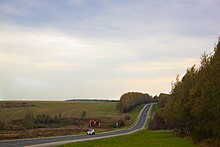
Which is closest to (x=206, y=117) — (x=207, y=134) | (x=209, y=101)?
(x=207, y=134)

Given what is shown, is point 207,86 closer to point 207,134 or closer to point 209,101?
point 209,101

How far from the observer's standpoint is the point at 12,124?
99.1 meters

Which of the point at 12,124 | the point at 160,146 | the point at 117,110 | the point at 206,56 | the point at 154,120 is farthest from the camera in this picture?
the point at 117,110

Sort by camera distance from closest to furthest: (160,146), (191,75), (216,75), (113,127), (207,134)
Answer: (216,75) → (160,146) → (207,134) → (191,75) → (113,127)

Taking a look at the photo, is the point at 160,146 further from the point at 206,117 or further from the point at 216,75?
the point at 216,75

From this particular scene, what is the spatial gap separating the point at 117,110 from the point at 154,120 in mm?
76724

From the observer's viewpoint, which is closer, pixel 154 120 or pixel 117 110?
pixel 154 120

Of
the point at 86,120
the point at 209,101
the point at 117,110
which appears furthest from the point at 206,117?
the point at 117,110

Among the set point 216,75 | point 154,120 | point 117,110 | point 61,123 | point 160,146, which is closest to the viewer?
point 216,75

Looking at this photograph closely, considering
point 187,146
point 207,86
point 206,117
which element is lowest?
point 187,146

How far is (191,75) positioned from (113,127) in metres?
72.6

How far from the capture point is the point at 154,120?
11156 cm

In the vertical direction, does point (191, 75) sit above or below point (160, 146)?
above

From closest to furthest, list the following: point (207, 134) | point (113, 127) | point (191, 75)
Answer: point (207, 134)
point (191, 75)
point (113, 127)
